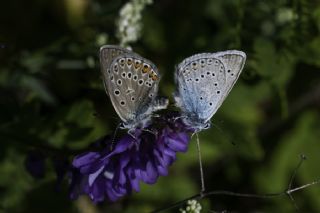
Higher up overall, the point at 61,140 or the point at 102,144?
the point at 61,140

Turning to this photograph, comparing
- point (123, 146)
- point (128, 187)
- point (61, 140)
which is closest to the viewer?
point (123, 146)

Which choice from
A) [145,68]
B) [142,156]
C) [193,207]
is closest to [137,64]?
[145,68]

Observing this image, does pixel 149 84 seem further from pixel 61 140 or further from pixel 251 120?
pixel 251 120

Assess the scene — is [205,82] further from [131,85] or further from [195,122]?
[131,85]

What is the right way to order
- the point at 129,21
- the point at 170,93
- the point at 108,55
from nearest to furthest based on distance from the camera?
1. the point at 108,55
2. the point at 129,21
3. the point at 170,93

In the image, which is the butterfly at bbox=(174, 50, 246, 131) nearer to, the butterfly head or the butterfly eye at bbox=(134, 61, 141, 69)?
the butterfly head

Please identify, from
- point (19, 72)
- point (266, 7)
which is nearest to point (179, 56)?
point (266, 7)

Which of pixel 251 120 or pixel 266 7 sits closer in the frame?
pixel 266 7

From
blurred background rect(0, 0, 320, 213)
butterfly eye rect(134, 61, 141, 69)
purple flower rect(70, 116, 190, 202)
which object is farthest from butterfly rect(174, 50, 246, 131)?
blurred background rect(0, 0, 320, 213)
